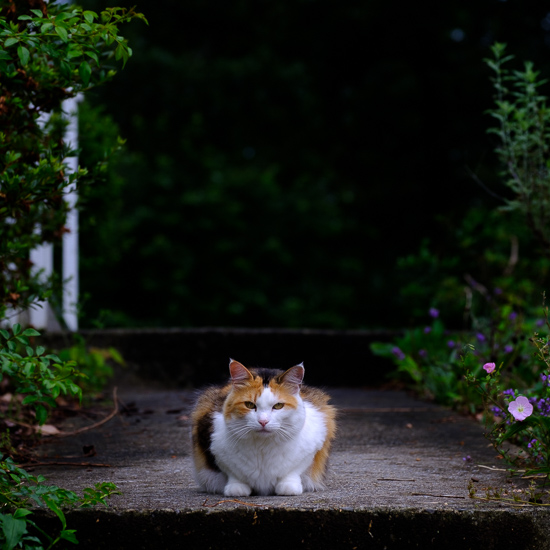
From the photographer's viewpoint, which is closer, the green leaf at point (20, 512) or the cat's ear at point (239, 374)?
the green leaf at point (20, 512)

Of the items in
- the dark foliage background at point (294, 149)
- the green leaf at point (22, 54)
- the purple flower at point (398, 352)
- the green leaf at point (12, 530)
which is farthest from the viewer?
the dark foliage background at point (294, 149)

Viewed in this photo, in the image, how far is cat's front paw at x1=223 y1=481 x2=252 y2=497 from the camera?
2555 millimetres

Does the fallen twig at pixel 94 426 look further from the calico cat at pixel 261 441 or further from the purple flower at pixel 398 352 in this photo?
the purple flower at pixel 398 352

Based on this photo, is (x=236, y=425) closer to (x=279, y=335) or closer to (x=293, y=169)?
(x=279, y=335)

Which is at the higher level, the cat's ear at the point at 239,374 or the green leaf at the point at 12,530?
the cat's ear at the point at 239,374

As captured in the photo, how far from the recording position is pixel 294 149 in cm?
1606

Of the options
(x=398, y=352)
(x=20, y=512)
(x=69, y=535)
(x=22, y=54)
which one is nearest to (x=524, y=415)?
(x=69, y=535)

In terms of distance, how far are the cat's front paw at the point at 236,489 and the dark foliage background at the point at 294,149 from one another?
9.65m

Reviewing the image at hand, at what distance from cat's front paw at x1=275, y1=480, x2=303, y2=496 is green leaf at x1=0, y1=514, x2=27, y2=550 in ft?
2.94

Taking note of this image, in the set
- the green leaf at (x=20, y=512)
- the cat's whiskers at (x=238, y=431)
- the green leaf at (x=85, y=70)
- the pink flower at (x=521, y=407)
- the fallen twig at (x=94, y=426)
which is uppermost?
the green leaf at (x=85, y=70)

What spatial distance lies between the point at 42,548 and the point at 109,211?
19.6 ft

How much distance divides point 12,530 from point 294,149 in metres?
14.5

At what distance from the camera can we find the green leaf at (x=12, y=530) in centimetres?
207

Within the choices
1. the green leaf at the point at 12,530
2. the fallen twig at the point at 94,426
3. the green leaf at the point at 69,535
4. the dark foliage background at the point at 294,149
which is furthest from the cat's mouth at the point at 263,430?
the dark foliage background at the point at 294,149
